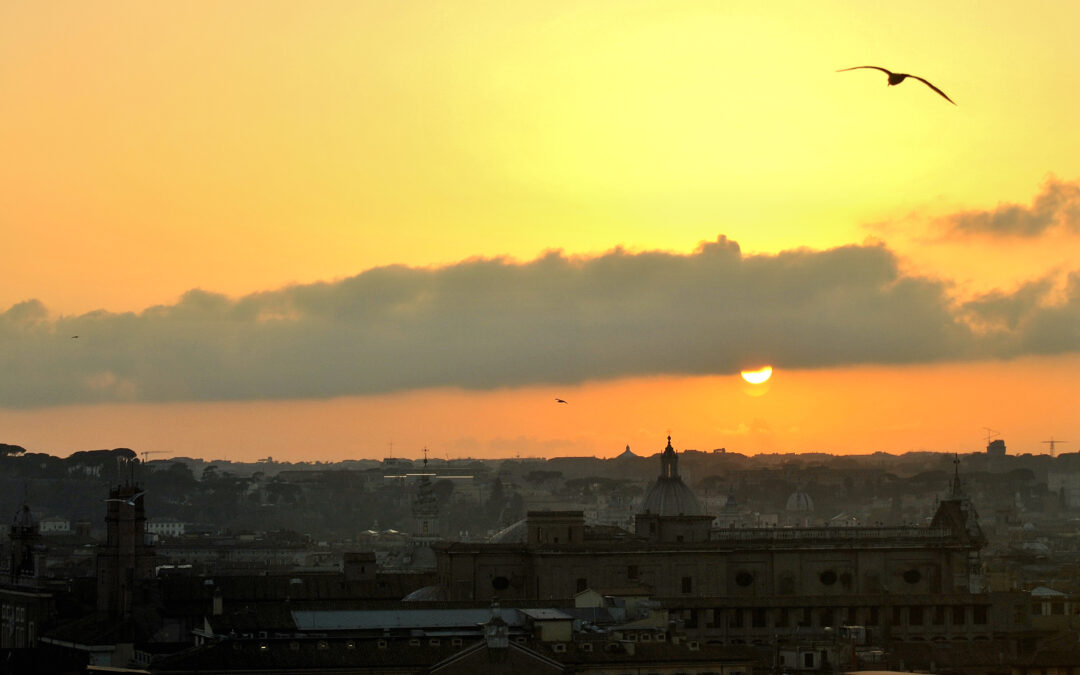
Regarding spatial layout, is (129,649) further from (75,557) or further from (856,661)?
(75,557)

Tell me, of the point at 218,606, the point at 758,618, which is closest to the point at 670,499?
the point at 758,618

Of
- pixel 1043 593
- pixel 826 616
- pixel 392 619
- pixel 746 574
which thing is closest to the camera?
pixel 392 619

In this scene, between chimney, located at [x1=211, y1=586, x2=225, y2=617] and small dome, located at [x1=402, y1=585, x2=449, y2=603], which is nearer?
chimney, located at [x1=211, y1=586, x2=225, y2=617]

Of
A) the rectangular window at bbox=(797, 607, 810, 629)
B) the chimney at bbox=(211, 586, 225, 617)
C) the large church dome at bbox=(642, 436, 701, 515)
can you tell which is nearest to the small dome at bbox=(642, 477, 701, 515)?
the large church dome at bbox=(642, 436, 701, 515)

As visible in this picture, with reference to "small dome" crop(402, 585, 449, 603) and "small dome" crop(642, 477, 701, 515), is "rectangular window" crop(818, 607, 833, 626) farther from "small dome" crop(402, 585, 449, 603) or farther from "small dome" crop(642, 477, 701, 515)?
"small dome" crop(402, 585, 449, 603)

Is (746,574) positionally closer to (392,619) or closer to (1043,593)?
(1043,593)

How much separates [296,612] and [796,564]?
23013 mm

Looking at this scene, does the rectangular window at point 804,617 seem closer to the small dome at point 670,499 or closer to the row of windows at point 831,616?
the row of windows at point 831,616

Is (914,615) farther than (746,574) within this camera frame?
No

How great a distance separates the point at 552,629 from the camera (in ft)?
247

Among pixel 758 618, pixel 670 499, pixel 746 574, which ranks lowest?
pixel 758 618

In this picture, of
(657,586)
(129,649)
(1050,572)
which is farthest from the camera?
(1050,572)

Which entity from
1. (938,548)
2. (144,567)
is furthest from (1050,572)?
(144,567)

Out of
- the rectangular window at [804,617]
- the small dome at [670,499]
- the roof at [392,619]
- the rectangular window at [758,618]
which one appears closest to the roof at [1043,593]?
the rectangular window at [804,617]
